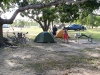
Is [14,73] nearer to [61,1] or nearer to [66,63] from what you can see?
[66,63]

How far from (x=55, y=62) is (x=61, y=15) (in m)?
16.0

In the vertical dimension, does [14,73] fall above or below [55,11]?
below

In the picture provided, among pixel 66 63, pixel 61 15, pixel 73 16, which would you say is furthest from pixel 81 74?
pixel 61 15

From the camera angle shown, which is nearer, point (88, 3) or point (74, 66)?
point (74, 66)

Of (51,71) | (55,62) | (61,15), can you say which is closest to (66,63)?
(55,62)

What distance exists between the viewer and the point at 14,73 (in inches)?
334

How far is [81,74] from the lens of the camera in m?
8.36

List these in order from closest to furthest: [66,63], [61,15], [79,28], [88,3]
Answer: [66,63] < [88,3] < [61,15] < [79,28]

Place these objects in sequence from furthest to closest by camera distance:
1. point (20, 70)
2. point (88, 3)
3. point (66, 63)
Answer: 1. point (88, 3)
2. point (66, 63)
3. point (20, 70)

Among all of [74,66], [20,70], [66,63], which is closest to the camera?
[20,70]

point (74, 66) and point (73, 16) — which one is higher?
point (73, 16)

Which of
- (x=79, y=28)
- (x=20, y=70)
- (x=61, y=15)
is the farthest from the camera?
(x=79, y=28)

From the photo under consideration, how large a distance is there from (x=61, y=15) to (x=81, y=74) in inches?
719

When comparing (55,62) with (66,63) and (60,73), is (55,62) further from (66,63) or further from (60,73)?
(60,73)
